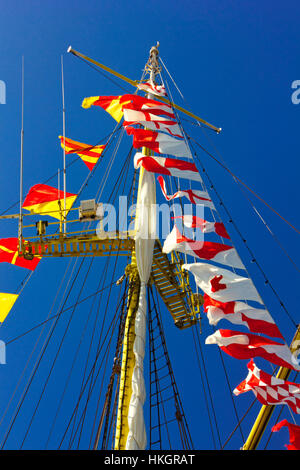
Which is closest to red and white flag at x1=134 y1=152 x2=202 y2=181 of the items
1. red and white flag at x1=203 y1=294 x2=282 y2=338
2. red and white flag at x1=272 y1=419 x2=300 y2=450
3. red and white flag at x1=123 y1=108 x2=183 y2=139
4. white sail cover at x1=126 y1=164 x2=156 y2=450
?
white sail cover at x1=126 y1=164 x2=156 y2=450

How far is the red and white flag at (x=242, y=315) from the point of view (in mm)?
15945

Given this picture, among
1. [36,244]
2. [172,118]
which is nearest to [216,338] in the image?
[36,244]

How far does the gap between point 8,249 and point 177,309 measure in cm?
701

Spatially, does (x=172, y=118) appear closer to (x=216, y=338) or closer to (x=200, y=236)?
(x=200, y=236)

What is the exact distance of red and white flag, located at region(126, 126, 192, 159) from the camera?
66.5 feet

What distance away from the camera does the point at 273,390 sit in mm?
16156

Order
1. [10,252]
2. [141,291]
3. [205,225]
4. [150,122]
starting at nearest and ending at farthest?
1. [205,225]
2. [141,291]
3. [150,122]
4. [10,252]

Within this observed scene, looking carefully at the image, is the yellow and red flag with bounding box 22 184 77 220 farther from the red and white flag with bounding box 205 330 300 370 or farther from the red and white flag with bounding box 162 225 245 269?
the red and white flag with bounding box 205 330 300 370

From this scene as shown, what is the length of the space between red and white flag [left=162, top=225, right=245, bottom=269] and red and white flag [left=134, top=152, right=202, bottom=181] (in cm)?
273

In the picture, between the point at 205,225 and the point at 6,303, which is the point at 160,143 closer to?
the point at 205,225

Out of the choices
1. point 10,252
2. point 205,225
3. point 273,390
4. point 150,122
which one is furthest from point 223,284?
point 10,252

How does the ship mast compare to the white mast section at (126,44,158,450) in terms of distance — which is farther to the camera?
the ship mast

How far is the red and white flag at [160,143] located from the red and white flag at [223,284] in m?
4.99

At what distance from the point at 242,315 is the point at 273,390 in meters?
2.22
